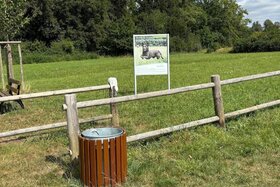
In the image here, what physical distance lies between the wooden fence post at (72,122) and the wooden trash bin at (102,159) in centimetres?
52

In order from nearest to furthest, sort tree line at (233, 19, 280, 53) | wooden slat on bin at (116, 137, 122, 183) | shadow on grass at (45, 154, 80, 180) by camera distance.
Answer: wooden slat on bin at (116, 137, 122, 183) → shadow on grass at (45, 154, 80, 180) → tree line at (233, 19, 280, 53)

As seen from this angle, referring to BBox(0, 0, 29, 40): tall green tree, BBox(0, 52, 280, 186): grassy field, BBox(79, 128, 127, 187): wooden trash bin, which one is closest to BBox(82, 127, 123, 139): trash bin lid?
BBox(79, 128, 127, 187): wooden trash bin

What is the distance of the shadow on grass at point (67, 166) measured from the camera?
5.22 metres

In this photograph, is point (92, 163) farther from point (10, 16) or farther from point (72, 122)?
point (10, 16)

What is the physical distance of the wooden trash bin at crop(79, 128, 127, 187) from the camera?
458 centimetres

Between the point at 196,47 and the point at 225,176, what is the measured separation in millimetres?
55185

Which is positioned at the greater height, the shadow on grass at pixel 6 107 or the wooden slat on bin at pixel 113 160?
the wooden slat on bin at pixel 113 160

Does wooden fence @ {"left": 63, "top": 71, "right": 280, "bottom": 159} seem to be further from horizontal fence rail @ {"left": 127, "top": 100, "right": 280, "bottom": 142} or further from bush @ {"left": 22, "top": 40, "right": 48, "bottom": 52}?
bush @ {"left": 22, "top": 40, "right": 48, "bottom": 52}

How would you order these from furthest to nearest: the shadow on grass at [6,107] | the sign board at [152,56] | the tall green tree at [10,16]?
the tall green tree at [10,16] < the sign board at [152,56] < the shadow on grass at [6,107]

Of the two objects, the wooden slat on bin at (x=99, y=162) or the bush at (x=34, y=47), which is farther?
the bush at (x=34, y=47)

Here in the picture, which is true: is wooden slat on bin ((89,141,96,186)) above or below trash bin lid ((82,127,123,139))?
below

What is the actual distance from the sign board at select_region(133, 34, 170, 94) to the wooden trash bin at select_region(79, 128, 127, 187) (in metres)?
6.39

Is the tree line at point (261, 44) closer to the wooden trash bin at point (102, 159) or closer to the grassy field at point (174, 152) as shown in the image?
the grassy field at point (174, 152)

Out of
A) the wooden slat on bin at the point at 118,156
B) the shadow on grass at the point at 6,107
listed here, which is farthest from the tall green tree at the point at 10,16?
the wooden slat on bin at the point at 118,156
